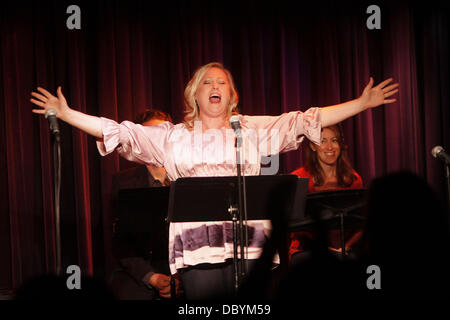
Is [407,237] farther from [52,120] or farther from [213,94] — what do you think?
[213,94]

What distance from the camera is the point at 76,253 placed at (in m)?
4.77

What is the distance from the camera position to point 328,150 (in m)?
4.23

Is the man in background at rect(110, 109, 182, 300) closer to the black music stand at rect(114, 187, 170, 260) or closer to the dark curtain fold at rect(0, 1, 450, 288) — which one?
the black music stand at rect(114, 187, 170, 260)

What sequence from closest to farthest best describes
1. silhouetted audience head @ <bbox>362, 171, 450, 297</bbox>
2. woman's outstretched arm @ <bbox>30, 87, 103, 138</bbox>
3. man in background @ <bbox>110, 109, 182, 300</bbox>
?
silhouetted audience head @ <bbox>362, 171, 450, 297</bbox>, woman's outstretched arm @ <bbox>30, 87, 103, 138</bbox>, man in background @ <bbox>110, 109, 182, 300</bbox>

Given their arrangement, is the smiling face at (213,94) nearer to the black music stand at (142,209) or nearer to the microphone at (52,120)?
the black music stand at (142,209)

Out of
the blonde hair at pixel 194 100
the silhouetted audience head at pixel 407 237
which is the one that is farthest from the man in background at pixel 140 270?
the silhouetted audience head at pixel 407 237

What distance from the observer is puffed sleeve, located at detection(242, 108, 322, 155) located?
2.91 metres

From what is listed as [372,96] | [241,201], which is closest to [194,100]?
[241,201]

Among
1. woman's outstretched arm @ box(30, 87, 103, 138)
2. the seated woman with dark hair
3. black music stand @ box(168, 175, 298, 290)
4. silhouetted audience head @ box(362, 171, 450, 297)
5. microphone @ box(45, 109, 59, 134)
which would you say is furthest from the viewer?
the seated woman with dark hair

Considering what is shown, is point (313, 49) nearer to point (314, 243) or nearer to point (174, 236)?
point (174, 236)

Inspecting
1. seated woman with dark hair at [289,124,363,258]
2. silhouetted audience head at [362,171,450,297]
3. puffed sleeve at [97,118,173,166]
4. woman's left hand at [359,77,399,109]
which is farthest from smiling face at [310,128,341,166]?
silhouetted audience head at [362,171,450,297]

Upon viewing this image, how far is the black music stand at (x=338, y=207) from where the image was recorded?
3.13m

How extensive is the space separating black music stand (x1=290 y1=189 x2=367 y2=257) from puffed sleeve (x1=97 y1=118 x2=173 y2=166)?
96cm
